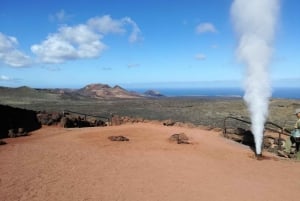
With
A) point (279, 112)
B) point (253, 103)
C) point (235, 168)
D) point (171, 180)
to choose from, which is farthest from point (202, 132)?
point (279, 112)

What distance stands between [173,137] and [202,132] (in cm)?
A: 304

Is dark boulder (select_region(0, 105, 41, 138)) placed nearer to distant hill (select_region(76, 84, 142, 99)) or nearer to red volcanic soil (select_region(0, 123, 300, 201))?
red volcanic soil (select_region(0, 123, 300, 201))

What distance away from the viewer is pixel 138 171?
34.3ft

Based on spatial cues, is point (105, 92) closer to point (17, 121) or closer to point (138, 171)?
point (17, 121)

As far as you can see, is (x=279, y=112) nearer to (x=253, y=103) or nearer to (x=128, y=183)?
(x=253, y=103)

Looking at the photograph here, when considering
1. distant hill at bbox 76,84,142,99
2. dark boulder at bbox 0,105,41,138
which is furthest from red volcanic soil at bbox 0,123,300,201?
distant hill at bbox 76,84,142,99

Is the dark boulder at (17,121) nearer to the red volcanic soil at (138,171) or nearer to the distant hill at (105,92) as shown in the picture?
the red volcanic soil at (138,171)

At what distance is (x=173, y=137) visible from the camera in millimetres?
14953

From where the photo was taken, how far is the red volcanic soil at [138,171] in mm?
8648

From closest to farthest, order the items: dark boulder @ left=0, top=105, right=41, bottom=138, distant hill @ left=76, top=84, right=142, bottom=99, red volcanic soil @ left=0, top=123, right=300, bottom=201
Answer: red volcanic soil @ left=0, top=123, right=300, bottom=201
dark boulder @ left=0, top=105, right=41, bottom=138
distant hill @ left=76, top=84, right=142, bottom=99

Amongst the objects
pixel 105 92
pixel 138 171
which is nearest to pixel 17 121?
pixel 138 171

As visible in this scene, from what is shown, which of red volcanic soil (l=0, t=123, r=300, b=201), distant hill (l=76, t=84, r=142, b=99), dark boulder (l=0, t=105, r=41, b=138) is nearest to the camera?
red volcanic soil (l=0, t=123, r=300, b=201)

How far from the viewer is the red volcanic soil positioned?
8648 mm

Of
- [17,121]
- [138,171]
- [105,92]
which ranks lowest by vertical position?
[138,171]
